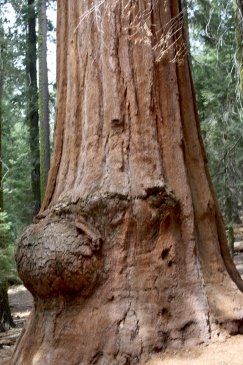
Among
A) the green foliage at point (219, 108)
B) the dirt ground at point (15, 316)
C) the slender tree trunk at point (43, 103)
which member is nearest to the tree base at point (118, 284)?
the dirt ground at point (15, 316)

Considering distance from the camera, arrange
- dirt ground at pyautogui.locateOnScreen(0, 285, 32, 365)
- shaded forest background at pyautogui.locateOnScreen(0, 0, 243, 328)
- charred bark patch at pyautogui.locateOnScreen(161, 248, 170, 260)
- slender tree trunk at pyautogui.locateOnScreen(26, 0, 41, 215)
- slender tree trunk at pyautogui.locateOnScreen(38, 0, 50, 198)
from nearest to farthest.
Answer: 1. charred bark patch at pyautogui.locateOnScreen(161, 248, 170, 260)
2. dirt ground at pyautogui.locateOnScreen(0, 285, 32, 365)
3. shaded forest background at pyautogui.locateOnScreen(0, 0, 243, 328)
4. slender tree trunk at pyautogui.locateOnScreen(38, 0, 50, 198)
5. slender tree trunk at pyautogui.locateOnScreen(26, 0, 41, 215)

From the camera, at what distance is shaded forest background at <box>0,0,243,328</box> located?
10.6 m

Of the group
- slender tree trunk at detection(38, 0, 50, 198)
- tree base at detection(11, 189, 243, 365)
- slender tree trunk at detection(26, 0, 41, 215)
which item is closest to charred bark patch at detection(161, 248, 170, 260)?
tree base at detection(11, 189, 243, 365)

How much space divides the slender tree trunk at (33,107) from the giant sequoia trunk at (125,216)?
1613cm

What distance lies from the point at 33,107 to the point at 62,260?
17.8 m

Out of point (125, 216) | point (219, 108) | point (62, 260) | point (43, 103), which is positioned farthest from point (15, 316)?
point (125, 216)

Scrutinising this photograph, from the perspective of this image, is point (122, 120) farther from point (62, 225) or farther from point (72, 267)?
point (72, 267)

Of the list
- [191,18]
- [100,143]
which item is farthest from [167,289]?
[191,18]

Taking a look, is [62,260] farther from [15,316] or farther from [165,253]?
[15,316]

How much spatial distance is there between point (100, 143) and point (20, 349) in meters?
1.97

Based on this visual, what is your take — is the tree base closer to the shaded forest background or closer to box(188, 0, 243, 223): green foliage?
the shaded forest background

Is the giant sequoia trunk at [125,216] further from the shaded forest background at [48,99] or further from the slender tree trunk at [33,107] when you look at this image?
the slender tree trunk at [33,107]

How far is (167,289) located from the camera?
4758 millimetres

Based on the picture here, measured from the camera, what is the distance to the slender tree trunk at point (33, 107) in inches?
861
